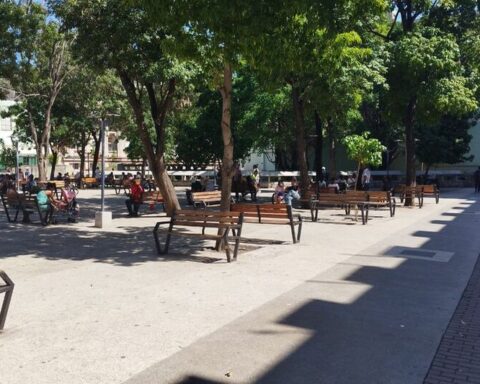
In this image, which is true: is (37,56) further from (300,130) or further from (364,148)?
(364,148)

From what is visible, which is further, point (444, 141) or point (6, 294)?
point (444, 141)

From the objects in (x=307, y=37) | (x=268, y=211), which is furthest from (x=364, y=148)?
(x=307, y=37)

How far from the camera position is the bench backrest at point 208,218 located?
944 cm

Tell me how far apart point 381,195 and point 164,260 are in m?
9.99

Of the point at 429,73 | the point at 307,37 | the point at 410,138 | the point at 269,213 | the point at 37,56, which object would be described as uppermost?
the point at 37,56

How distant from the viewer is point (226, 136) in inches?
396

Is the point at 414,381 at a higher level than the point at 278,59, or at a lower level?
lower

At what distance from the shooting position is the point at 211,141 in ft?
113

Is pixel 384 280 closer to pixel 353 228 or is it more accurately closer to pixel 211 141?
pixel 353 228

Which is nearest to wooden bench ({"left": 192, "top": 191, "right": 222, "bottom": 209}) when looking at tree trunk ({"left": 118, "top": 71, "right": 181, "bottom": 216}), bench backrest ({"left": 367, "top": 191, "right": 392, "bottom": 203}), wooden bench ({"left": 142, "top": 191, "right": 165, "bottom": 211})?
wooden bench ({"left": 142, "top": 191, "right": 165, "bottom": 211})

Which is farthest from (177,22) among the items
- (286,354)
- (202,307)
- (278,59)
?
(286,354)

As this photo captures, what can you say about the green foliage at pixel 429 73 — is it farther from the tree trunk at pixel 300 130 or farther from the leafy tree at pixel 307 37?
the leafy tree at pixel 307 37

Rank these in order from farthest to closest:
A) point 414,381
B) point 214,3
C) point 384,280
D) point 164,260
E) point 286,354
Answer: point 164,260 < point 214,3 < point 384,280 < point 286,354 < point 414,381

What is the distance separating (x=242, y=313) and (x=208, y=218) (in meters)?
3.79
